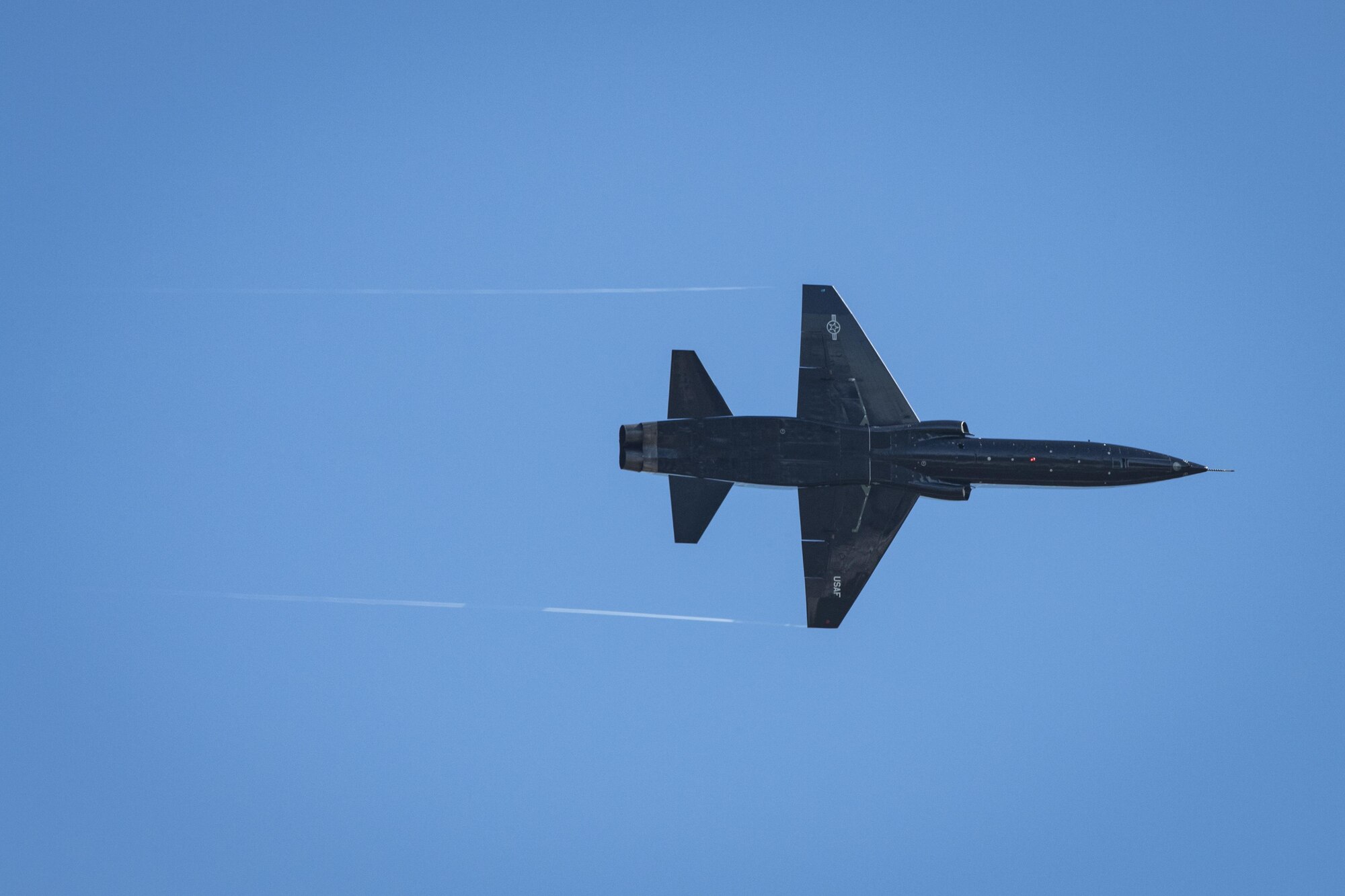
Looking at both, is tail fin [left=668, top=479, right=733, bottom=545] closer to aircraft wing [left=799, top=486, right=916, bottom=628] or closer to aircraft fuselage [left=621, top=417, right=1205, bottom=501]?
aircraft fuselage [left=621, top=417, right=1205, bottom=501]

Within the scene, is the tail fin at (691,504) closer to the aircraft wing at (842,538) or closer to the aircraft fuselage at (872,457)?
the aircraft fuselage at (872,457)

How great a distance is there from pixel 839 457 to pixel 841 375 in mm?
2208

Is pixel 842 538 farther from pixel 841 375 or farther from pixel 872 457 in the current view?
pixel 841 375

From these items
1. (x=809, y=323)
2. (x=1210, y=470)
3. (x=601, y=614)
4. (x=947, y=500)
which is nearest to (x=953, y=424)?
(x=947, y=500)

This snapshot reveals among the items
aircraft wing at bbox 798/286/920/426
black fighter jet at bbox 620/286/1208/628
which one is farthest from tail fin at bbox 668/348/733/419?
aircraft wing at bbox 798/286/920/426

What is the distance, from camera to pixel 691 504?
1399 inches

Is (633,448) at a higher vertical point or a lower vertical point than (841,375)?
lower

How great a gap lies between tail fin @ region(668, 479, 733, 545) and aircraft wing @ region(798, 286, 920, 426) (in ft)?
9.42

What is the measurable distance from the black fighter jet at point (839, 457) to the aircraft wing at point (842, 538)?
0.02 m

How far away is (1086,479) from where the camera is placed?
3550 cm

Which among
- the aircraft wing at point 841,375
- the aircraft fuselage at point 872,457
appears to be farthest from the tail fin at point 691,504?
the aircraft wing at point 841,375

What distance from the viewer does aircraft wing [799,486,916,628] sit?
35.9 m

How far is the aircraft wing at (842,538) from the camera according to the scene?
35.9 metres

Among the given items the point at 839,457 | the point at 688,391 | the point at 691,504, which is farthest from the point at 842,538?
the point at 688,391
